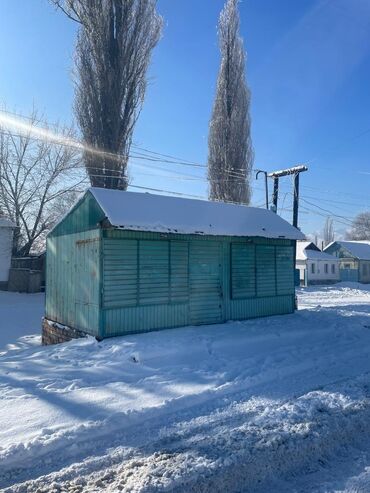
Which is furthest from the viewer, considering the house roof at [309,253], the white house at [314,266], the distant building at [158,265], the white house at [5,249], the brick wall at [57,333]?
the house roof at [309,253]

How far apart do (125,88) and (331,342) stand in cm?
1488

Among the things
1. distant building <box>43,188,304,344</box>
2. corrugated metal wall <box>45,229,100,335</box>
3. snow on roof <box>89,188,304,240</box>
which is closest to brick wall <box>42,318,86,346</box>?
distant building <box>43,188,304,344</box>

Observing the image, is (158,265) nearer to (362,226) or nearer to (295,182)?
(295,182)

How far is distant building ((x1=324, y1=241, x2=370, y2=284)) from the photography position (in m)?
38.5

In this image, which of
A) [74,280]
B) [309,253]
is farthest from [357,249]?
[74,280]

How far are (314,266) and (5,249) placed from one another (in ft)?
84.0

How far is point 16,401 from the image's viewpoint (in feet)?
16.3

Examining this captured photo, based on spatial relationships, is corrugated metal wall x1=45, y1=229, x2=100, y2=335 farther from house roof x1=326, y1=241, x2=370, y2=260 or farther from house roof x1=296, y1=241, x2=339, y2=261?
house roof x1=326, y1=241, x2=370, y2=260

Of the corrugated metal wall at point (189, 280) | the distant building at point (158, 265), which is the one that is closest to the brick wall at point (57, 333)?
the distant building at point (158, 265)

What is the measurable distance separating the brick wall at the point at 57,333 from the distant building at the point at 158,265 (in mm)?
28

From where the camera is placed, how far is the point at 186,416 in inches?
178

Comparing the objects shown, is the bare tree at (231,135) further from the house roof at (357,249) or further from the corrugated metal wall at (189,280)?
the house roof at (357,249)

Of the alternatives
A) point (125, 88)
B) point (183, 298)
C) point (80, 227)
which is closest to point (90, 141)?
point (125, 88)

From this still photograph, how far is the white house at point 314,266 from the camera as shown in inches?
1332
